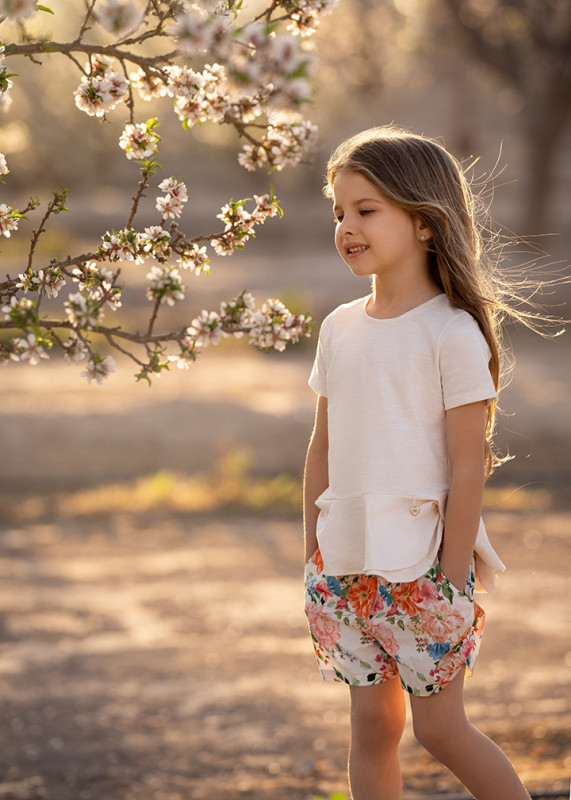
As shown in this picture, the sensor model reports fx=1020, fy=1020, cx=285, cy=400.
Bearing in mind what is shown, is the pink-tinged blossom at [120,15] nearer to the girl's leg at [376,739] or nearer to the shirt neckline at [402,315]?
the shirt neckline at [402,315]

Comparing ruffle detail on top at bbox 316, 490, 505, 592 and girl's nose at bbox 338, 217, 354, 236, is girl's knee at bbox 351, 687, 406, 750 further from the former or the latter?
girl's nose at bbox 338, 217, 354, 236

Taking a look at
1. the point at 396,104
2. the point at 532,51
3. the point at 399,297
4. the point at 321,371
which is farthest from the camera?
the point at 396,104

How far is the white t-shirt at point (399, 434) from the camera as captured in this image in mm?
1998

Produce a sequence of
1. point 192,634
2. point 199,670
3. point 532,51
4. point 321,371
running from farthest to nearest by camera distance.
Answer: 1. point 532,51
2. point 192,634
3. point 199,670
4. point 321,371

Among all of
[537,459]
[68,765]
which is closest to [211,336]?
[68,765]

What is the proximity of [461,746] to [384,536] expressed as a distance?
0.45 m

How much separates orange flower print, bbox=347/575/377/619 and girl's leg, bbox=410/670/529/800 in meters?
0.20

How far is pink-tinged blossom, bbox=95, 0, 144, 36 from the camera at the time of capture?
1616mm

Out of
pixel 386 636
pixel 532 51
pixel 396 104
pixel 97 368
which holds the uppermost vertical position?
pixel 396 104

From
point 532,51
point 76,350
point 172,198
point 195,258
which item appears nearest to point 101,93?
point 172,198

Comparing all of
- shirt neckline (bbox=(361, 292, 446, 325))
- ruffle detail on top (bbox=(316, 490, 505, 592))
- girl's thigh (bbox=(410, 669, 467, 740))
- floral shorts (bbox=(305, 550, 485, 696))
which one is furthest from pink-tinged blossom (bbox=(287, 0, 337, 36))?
girl's thigh (bbox=(410, 669, 467, 740))

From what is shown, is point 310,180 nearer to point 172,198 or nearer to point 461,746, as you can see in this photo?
point 172,198

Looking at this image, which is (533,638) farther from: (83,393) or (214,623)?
(83,393)

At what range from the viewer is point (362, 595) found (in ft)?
6.89
